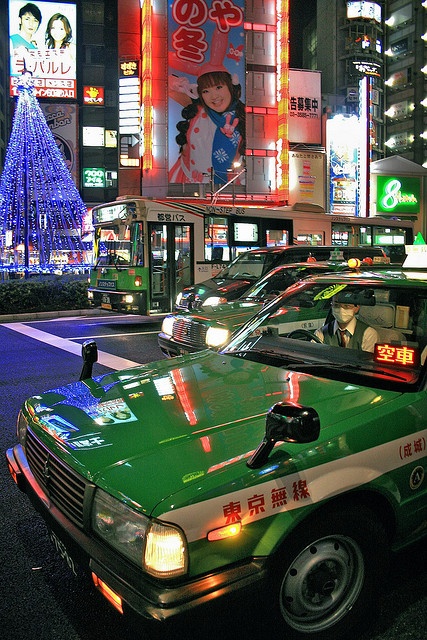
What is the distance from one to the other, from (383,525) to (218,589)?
946 mm

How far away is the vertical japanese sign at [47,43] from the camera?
40.5 metres

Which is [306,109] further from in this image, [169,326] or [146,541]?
[146,541]

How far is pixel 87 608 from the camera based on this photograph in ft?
8.70

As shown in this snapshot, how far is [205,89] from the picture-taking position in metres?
26.2

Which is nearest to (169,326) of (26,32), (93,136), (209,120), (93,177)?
(209,120)

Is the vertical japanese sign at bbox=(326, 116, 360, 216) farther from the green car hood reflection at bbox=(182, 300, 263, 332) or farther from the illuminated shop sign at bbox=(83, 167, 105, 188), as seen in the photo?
the green car hood reflection at bbox=(182, 300, 263, 332)

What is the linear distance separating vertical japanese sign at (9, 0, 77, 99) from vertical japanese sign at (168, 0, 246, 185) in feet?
58.7

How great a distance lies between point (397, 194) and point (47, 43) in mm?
27358

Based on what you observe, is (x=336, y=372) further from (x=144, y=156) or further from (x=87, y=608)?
(x=144, y=156)

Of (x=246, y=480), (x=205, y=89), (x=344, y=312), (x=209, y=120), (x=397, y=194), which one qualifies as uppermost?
(x=205, y=89)

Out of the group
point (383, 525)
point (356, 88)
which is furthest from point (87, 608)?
point (356, 88)

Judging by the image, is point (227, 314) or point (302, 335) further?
point (227, 314)

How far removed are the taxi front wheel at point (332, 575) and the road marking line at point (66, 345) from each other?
5610 mm

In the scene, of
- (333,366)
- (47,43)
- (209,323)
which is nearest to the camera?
(333,366)
